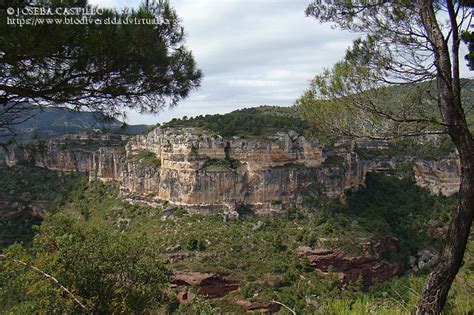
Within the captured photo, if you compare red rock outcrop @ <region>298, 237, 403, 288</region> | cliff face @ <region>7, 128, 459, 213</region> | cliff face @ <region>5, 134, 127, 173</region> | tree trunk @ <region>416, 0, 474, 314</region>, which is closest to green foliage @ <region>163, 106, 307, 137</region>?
cliff face @ <region>7, 128, 459, 213</region>

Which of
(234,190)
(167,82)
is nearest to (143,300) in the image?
(167,82)

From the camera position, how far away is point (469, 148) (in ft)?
15.7

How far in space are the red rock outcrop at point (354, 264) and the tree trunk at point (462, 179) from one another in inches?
921

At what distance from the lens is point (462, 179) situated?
4836mm

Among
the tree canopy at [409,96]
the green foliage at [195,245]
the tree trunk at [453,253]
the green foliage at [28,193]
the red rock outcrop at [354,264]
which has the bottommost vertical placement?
the red rock outcrop at [354,264]

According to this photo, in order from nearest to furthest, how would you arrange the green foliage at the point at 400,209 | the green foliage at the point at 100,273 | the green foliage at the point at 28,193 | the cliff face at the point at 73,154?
the green foliage at the point at 100,273 → the green foliage at the point at 400,209 → the green foliage at the point at 28,193 → the cliff face at the point at 73,154

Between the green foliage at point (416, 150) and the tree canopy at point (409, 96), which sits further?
the green foliage at point (416, 150)

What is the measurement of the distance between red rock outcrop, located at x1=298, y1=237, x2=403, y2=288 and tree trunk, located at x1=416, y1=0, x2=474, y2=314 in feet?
76.8

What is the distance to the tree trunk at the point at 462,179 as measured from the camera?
4.75m

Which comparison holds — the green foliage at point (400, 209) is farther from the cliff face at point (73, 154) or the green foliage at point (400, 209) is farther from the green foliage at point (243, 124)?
the cliff face at point (73, 154)

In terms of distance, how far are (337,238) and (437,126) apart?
25.7 metres

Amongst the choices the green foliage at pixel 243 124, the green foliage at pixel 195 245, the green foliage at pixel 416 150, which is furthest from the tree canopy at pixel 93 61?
the green foliage at pixel 416 150

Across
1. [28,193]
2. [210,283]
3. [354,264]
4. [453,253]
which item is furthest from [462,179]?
[28,193]

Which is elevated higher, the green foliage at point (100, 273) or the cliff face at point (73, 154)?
the cliff face at point (73, 154)
